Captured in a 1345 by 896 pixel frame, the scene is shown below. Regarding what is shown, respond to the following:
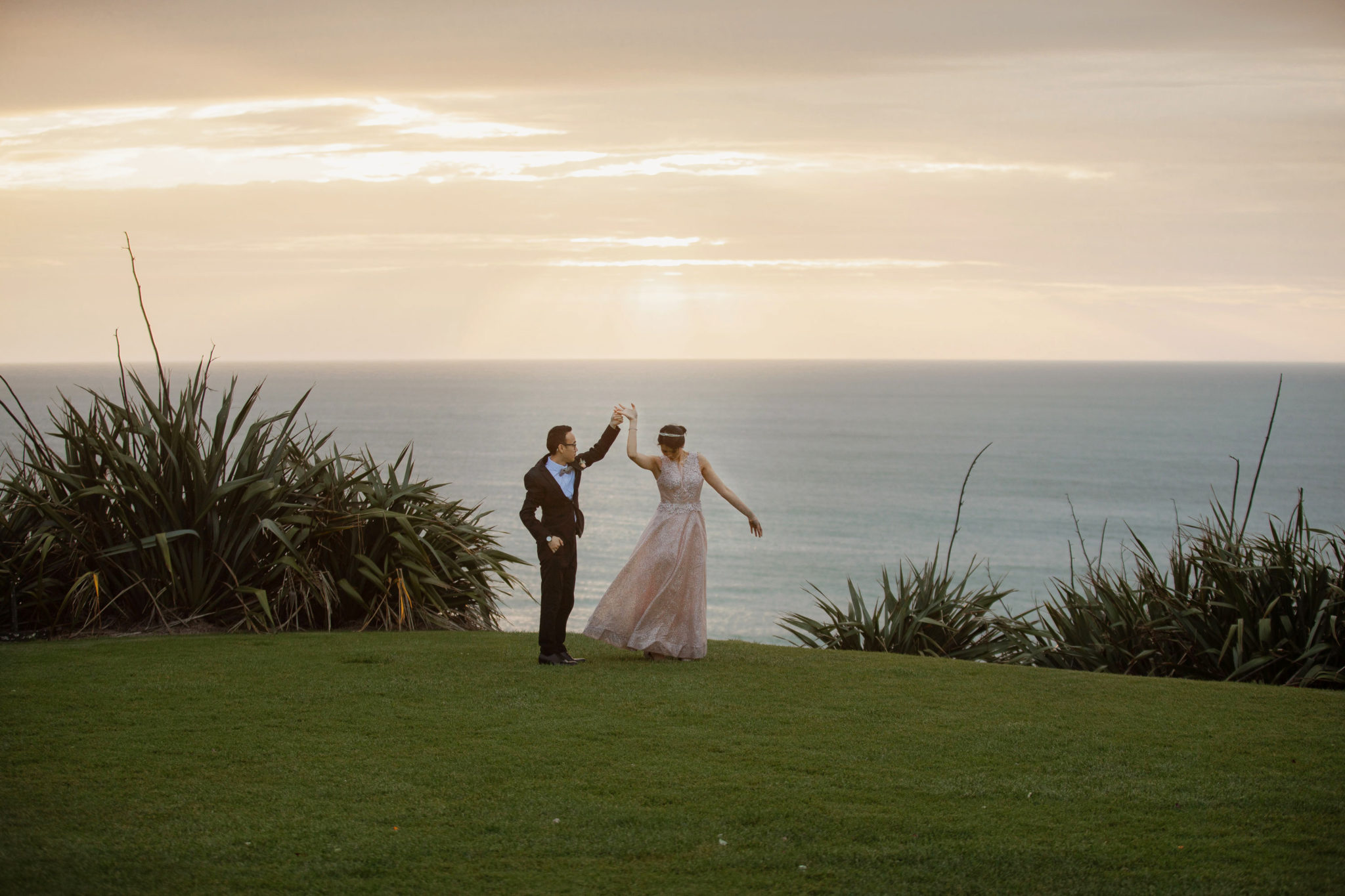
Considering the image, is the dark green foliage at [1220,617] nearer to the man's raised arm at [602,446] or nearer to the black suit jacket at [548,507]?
the man's raised arm at [602,446]

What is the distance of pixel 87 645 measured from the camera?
8750mm

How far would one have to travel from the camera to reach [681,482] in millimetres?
8336

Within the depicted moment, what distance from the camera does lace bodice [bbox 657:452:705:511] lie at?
8336 mm

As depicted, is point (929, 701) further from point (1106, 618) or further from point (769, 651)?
point (1106, 618)

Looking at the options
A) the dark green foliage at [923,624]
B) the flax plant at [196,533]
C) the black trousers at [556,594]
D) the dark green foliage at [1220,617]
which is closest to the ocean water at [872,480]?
the flax plant at [196,533]

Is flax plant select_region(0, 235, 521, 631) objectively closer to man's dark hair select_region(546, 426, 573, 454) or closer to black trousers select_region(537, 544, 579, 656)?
black trousers select_region(537, 544, 579, 656)

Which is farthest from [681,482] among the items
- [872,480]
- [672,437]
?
[872,480]

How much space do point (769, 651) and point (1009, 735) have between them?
296 cm

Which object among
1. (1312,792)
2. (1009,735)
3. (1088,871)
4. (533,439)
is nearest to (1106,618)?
(1009,735)

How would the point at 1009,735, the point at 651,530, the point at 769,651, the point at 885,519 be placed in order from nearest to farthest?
the point at 1009,735
the point at 651,530
the point at 769,651
the point at 885,519

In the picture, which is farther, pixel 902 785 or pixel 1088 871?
pixel 902 785

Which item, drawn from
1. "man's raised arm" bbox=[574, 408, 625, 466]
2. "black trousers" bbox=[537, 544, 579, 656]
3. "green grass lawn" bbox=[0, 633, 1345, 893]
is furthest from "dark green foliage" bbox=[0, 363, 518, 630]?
"man's raised arm" bbox=[574, 408, 625, 466]

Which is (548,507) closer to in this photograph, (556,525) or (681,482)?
(556,525)

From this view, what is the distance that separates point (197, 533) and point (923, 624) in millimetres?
6361
